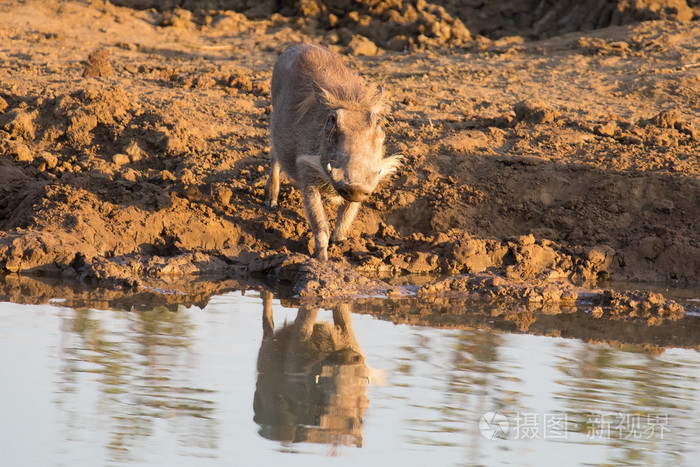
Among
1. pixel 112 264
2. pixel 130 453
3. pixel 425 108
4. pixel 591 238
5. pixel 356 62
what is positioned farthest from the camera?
pixel 356 62

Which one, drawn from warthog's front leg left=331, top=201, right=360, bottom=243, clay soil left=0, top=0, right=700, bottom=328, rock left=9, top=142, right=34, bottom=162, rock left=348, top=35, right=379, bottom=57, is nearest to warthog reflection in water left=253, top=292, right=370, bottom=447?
clay soil left=0, top=0, right=700, bottom=328

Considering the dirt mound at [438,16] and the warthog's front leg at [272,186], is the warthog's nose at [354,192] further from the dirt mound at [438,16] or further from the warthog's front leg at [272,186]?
the dirt mound at [438,16]

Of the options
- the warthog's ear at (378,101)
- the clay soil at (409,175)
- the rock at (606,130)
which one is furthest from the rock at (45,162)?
the rock at (606,130)

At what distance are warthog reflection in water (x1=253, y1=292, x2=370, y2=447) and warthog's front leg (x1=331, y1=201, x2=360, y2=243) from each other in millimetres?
1508

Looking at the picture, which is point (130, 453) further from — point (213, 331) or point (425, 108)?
point (425, 108)

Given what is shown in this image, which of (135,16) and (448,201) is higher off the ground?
(135,16)

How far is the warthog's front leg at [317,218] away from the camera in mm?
6941

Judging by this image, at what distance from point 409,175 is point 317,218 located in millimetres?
1633

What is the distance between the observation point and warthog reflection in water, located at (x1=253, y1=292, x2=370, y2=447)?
12.7ft

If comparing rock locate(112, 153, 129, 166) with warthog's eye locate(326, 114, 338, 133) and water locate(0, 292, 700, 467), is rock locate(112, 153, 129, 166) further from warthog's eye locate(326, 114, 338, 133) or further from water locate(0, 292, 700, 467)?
water locate(0, 292, 700, 467)

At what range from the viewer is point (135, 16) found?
1345 centimetres

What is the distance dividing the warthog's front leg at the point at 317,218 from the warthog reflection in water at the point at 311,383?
1.13 metres

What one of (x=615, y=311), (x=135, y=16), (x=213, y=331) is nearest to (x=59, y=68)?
(x=135, y=16)

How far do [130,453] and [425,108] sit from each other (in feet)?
22.5
